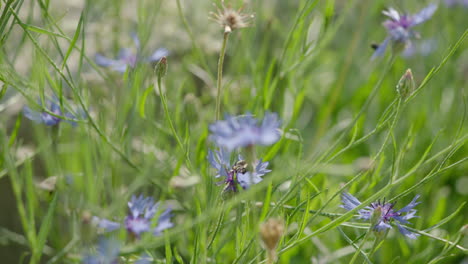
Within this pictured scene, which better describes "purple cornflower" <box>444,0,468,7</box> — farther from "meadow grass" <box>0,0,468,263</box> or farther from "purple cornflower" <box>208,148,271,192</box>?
"purple cornflower" <box>208,148,271,192</box>

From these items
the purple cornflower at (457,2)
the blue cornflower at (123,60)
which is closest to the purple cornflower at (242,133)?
the blue cornflower at (123,60)

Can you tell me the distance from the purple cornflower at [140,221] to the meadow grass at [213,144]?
0.01m

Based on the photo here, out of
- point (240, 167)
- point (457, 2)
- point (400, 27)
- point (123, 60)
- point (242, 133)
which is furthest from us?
point (457, 2)

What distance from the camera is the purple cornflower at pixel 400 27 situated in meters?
0.68

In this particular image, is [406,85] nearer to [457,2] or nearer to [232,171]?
[232,171]

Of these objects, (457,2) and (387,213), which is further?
(457,2)

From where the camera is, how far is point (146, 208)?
582 millimetres

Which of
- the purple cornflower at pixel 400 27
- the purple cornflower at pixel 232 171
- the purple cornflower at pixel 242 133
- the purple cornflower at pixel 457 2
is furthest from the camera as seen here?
the purple cornflower at pixel 457 2

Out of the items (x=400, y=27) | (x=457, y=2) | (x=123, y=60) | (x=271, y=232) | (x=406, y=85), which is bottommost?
(x=271, y=232)

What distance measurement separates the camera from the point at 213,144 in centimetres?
59

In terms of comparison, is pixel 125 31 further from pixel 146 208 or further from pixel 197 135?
pixel 146 208

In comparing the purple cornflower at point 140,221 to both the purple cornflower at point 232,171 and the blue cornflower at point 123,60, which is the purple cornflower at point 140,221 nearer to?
the purple cornflower at point 232,171

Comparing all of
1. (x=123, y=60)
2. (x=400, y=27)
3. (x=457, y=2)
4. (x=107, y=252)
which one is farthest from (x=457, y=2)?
(x=107, y=252)

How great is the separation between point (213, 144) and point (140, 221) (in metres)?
0.11
